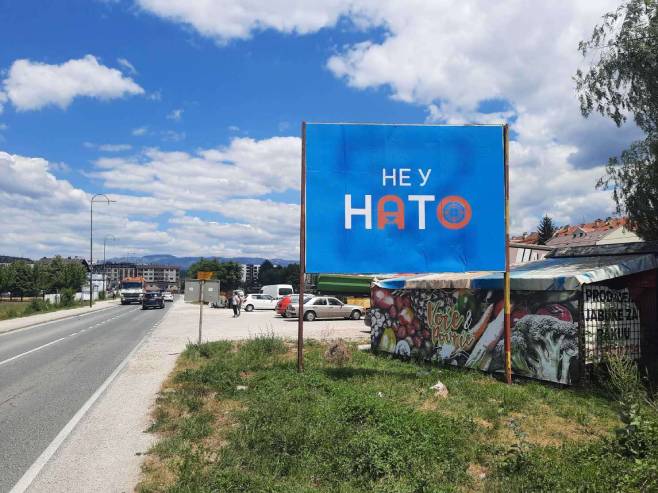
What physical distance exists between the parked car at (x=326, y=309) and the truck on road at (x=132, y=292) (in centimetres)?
3395

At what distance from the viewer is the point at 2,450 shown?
6598 millimetres

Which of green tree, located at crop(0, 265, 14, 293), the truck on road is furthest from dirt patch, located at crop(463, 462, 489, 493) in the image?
green tree, located at crop(0, 265, 14, 293)

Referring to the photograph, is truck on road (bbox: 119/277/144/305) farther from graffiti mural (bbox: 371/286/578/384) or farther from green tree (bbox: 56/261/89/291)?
graffiti mural (bbox: 371/286/578/384)

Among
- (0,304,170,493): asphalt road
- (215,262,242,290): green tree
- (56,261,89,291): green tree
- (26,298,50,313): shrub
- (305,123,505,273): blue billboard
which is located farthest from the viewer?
(215,262,242,290): green tree

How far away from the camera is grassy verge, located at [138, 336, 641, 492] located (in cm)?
534

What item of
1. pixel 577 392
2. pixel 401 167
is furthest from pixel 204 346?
pixel 577 392

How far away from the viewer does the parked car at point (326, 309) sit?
31656 millimetres

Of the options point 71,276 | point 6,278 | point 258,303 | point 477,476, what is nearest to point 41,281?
point 6,278

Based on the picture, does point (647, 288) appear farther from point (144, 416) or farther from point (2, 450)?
point (2, 450)

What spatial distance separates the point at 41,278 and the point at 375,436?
96.5 metres

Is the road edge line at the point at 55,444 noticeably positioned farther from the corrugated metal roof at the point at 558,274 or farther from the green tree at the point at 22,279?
the green tree at the point at 22,279

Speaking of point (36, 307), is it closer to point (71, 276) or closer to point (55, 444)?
point (55, 444)

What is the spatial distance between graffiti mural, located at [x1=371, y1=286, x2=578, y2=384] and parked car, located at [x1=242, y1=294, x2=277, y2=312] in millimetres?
29311

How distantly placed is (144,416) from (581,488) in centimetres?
671
